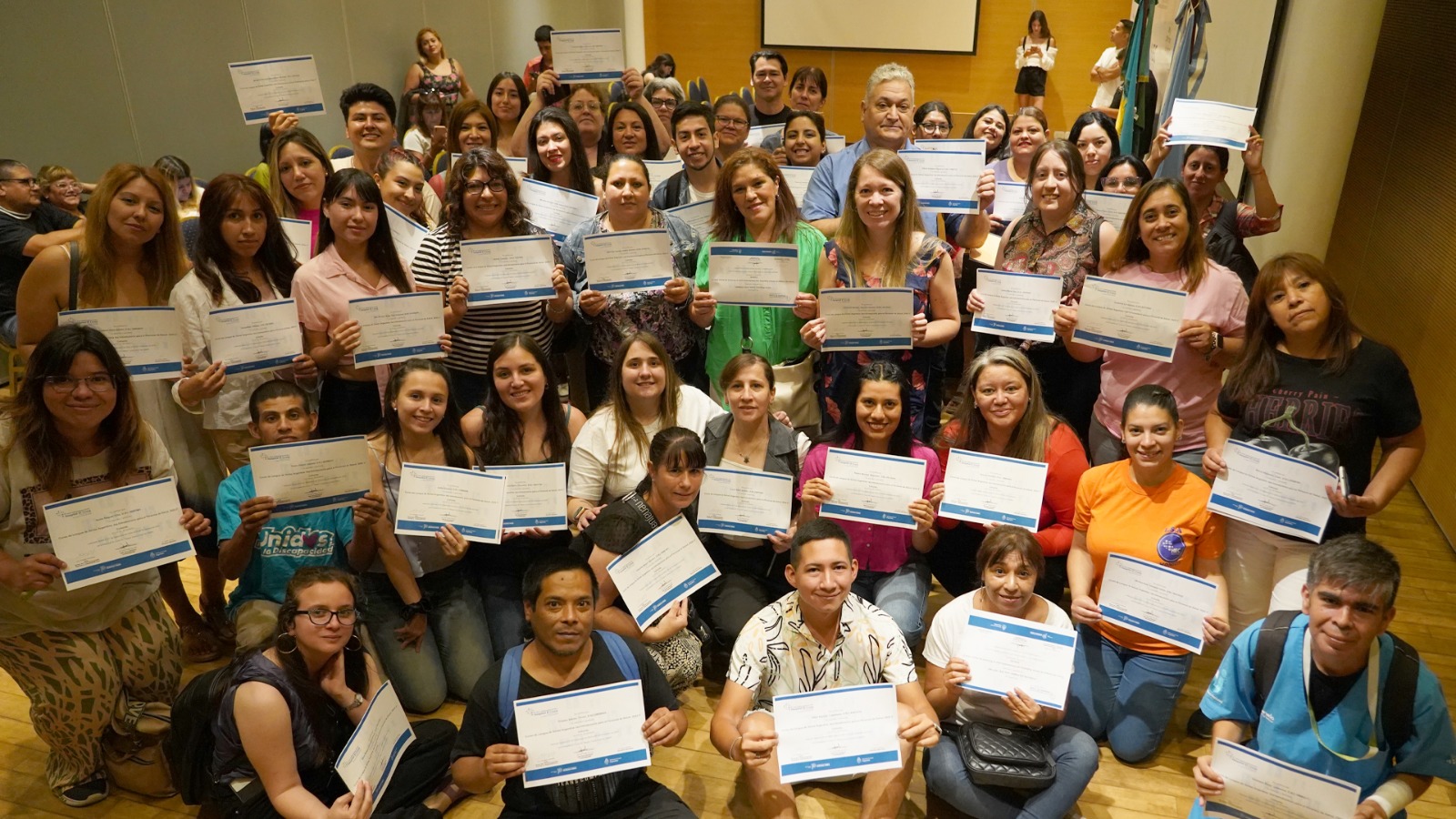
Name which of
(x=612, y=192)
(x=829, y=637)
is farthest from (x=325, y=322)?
(x=829, y=637)

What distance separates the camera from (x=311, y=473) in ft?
11.0

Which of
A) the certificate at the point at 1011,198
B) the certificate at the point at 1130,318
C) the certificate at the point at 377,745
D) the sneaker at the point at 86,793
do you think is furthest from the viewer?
the certificate at the point at 1011,198

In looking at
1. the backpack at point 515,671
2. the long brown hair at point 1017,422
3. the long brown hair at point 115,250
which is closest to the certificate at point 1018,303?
the long brown hair at point 1017,422

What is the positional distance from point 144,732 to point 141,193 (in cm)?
201

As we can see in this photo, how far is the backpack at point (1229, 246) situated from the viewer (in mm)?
4340

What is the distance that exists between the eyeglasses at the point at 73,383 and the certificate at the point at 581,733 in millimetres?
1766

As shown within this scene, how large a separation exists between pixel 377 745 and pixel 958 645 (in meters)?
1.85

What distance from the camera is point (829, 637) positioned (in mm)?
3133

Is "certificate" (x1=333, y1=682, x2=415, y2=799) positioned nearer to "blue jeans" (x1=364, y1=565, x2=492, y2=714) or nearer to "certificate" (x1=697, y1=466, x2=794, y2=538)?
"blue jeans" (x1=364, y1=565, x2=492, y2=714)

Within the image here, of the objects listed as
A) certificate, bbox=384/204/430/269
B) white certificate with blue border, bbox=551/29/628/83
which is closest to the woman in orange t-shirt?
certificate, bbox=384/204/430/269

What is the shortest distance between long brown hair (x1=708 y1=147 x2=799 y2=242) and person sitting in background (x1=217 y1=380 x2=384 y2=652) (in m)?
1.86

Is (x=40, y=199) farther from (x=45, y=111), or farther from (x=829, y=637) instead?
(x=829, y=637)

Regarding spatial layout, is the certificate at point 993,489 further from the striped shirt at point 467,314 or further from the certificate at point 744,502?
the striped shirt at point 467,314

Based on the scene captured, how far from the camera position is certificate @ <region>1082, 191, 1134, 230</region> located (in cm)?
447
